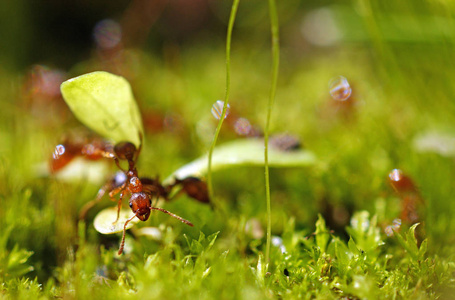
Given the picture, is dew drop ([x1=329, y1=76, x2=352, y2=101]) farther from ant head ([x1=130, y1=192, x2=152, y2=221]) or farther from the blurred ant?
ant head ([x1=130, y1=192, x2=152, y2=221])

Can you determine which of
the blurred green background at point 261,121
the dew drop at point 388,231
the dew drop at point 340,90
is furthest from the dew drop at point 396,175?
the dew drop at point 340,90

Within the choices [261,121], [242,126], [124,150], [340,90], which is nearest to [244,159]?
[124,150]

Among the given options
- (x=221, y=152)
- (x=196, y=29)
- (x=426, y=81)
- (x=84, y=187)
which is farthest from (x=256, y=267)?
(x=196, y=29)

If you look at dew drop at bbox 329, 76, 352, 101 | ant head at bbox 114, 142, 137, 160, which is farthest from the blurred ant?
dew drop at bbox 329, 76, 352, 101

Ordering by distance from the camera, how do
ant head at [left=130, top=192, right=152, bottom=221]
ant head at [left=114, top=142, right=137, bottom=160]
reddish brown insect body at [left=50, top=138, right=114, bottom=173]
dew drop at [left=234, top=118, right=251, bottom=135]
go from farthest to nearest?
dew drop at [left=234, top=118, right=251, bottom=135]
reddish brown insect body at [left=50, top=138, right=114, bottom=173]
ant head at [left=114, top=142, right=137, bottom=160]
ant head at [left=130, top=192, right=152, bottom=221]

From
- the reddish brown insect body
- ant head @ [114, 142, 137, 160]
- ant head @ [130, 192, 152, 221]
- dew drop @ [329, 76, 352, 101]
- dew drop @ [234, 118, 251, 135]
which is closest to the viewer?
ant head @ [130, 192, 152, 221]

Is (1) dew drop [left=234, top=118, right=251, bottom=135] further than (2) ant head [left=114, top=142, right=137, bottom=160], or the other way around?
(1) dew drop [left=234, top=118, right=251, bottom=135]

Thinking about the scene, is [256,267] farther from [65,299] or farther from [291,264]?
[65,299]
